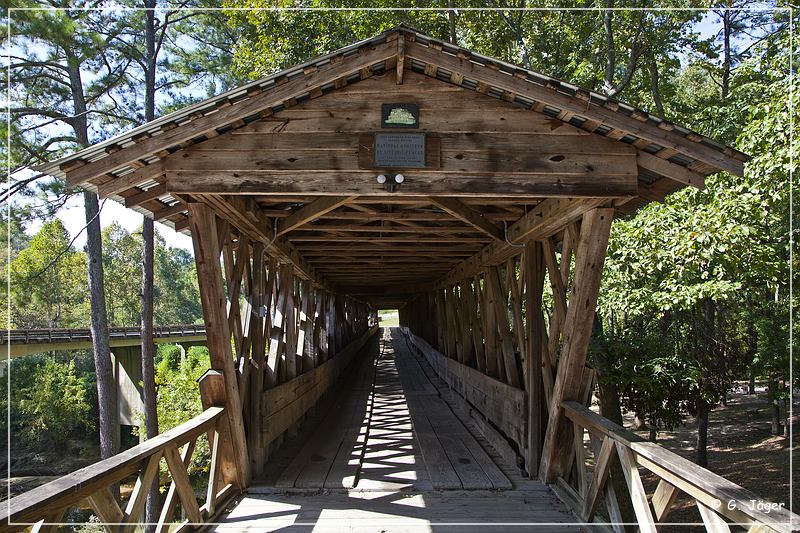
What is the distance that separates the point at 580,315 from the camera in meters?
4.37

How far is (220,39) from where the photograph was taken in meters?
16.5

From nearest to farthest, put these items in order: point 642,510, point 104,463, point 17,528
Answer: point 17,528 < point 104,463 < point 642,510

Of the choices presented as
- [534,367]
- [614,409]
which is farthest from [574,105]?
[614,409]

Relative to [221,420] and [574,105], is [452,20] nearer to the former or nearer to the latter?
[574,105]

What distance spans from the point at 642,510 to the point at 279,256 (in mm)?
5026

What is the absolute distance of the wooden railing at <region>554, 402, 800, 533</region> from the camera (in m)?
2.20

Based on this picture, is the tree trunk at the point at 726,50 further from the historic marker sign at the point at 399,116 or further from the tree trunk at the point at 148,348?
the tree trunk at the point at 148,348

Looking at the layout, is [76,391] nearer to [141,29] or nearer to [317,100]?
[141,29]

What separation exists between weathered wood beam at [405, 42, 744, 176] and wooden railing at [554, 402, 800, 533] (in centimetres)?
197

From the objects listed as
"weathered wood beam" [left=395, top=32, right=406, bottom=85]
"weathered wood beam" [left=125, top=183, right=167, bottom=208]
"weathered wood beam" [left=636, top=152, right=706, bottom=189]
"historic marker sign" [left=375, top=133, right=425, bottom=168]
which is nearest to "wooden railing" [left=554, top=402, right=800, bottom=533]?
"weathered wood beam" [left=636, top=152, right=706, bottom=189]

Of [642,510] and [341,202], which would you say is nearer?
[642,510]

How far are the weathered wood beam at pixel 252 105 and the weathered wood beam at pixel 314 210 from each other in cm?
98

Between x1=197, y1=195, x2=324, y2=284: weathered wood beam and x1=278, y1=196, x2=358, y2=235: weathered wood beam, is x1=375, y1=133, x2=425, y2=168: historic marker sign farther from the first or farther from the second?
x1=197, y1=195, x2=324, y2=284: weathered wood beam

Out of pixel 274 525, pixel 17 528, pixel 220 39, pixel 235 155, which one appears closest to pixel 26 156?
pixel 220 39
